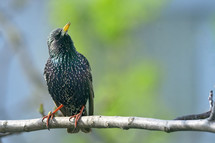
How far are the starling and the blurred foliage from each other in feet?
3.21

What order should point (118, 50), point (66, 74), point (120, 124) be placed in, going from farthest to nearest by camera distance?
1. point (118, 50)
2. point (66, 74)
3. point (120, 124)

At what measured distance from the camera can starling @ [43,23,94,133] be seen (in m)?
5.38

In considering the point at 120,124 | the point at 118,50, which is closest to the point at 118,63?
the point at 118,50

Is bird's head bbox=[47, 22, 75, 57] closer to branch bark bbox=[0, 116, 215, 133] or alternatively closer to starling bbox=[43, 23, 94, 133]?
starling bbox=[43, 23, 94, 133]

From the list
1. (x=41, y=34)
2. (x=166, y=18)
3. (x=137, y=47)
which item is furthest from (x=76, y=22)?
(x=166, y=18)

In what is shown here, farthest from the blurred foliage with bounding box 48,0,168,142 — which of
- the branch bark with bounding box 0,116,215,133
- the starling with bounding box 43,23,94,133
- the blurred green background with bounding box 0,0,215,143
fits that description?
the branch bark with bounding box 0,116,215,133

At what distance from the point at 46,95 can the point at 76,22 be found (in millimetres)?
1491

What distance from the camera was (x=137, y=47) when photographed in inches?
373

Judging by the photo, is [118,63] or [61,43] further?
[118,63]

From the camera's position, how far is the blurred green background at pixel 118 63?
6836mm

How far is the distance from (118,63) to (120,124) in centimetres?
395

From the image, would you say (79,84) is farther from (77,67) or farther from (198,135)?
(198,135)

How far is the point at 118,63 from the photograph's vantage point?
7758 millimetres

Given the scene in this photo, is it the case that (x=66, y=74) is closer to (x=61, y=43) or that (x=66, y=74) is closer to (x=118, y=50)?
(x=61, y=43)
